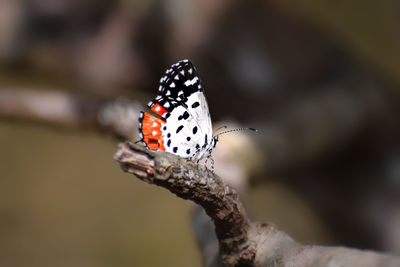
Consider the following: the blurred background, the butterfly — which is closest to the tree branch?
the butterfly

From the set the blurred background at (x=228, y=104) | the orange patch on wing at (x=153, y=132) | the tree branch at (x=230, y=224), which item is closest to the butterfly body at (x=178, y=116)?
the orange patch on wing at (x=153, y=132)

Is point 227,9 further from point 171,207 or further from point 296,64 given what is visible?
point 171,207

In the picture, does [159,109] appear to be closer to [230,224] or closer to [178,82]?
[178,82]

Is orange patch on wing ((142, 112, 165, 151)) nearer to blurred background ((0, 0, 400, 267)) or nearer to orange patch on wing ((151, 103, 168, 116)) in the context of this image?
orange patch on wing ((151, 103, 168, 116))

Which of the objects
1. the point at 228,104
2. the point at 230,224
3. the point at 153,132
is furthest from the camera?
the point at 228,104

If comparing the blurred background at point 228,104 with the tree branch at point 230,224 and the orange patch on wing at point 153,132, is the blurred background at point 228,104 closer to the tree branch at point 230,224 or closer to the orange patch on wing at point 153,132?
the orange patch on wing at point 153,132

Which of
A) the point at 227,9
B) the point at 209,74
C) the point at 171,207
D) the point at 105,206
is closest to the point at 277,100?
the point at 209,74

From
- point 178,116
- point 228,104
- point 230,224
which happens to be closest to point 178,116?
point 178,116
